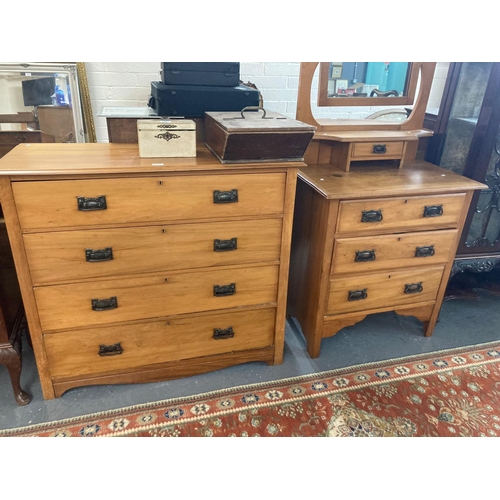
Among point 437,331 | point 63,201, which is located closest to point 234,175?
point 63,201

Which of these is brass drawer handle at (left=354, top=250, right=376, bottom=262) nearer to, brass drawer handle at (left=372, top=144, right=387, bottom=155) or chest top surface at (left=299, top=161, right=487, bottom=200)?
chest top surface at (left=299, top=161, right=487, bottom=200)

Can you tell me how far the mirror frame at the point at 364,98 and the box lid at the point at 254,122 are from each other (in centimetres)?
41

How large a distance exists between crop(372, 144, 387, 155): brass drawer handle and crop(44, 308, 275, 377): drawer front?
906 millimetres

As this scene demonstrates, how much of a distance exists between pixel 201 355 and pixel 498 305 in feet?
6.04

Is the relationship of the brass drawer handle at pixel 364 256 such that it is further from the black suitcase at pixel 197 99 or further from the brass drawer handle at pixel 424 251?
the black suitcase at pixel 197 99

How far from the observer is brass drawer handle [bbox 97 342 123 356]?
5.45 ft

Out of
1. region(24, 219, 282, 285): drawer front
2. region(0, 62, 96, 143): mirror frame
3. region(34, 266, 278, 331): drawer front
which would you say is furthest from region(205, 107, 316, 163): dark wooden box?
region(0, 62, 96, 143): mirror frame

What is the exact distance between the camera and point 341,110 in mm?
2438

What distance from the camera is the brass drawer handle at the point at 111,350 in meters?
1.66

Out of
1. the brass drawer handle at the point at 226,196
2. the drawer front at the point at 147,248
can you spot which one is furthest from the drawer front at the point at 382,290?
the brass drawer handle at the point at 226,196

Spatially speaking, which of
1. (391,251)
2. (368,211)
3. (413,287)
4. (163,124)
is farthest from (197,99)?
(413,287)

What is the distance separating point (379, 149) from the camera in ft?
6.41

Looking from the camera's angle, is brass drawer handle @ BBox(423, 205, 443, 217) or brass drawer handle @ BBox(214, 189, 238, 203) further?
brass drawer handle @ BBox(423, 205, 443, 217)

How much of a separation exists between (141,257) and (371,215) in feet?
3.19
